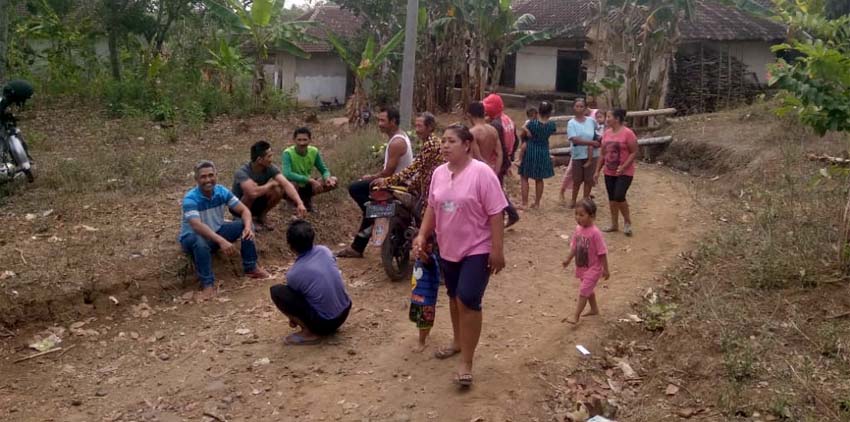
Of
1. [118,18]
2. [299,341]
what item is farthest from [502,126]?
[118,18]

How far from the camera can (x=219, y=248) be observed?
6902mm

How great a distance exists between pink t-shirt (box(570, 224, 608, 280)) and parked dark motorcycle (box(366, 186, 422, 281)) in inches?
62.7

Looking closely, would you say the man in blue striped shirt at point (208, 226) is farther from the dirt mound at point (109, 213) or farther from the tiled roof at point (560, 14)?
the tiled roof at point (560, 14)

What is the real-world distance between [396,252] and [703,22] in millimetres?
17097

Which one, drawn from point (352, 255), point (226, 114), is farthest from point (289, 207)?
point (226, 114)

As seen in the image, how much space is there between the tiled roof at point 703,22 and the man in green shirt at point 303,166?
41.8 feet

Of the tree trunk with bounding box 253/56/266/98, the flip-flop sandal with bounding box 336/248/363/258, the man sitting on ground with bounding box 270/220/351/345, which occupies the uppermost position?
the tree trunk with bounding box 253/56/266/98

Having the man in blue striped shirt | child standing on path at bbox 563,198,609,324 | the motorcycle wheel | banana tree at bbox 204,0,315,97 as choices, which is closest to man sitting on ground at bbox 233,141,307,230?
the man in blue striped shirt

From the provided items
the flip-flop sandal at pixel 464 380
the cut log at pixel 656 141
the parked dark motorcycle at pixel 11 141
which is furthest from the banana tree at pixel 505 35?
the flip-flop sandal at pixel 464 380

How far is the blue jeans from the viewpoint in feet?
22.0

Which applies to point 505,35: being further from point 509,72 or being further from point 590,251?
point 590,251

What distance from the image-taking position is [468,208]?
4527 mm

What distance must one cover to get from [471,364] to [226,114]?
12.1 metres

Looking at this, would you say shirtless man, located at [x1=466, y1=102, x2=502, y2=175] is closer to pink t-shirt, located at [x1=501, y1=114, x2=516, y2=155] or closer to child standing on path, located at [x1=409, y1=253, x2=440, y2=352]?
pink t-shirt, located at [x1=501, y1=114, x2=516, y2=155]
